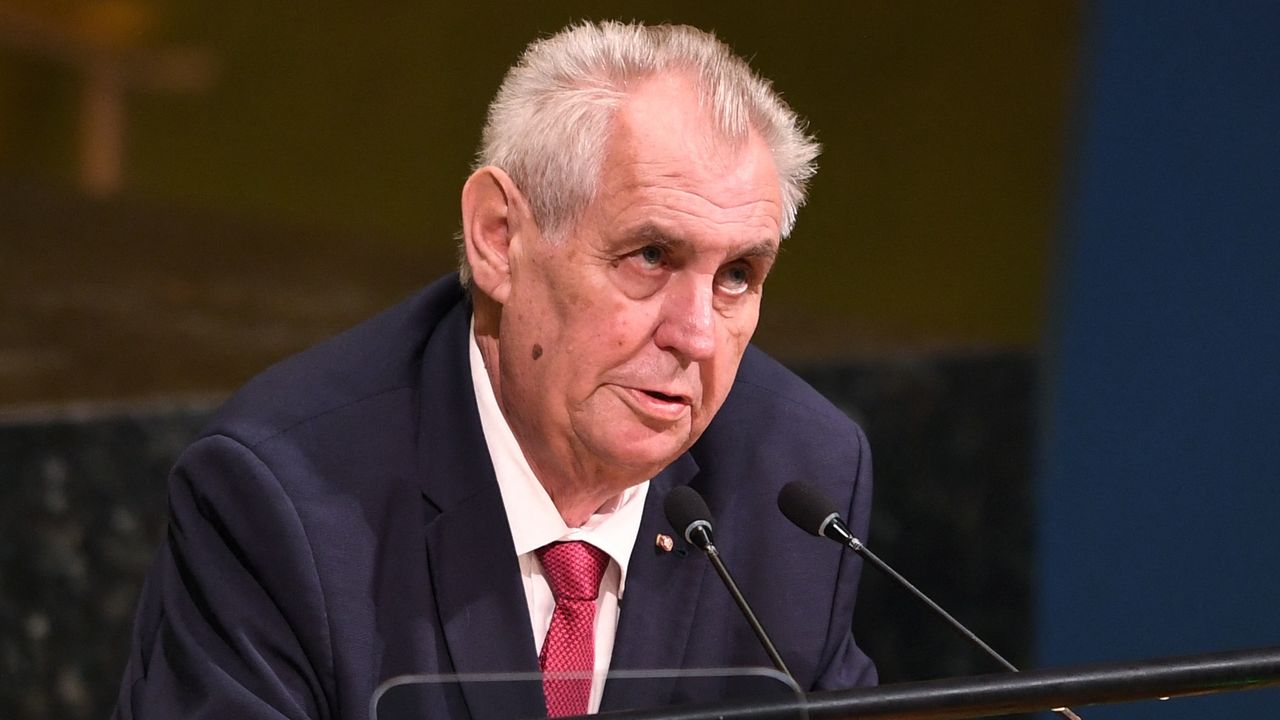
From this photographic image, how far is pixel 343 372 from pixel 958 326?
8.85ft

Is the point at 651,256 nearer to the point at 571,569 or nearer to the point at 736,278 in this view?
the point at 736,278

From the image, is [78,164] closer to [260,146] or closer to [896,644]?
[260,146]

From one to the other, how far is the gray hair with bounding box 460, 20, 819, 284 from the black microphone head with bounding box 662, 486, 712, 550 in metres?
0.29

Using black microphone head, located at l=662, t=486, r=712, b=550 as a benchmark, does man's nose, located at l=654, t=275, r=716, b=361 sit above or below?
above

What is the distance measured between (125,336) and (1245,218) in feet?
6.93

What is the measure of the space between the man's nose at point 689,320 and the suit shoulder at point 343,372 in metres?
0.33

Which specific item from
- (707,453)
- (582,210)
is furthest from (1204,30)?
(582,210)

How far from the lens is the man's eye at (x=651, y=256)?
150 cm

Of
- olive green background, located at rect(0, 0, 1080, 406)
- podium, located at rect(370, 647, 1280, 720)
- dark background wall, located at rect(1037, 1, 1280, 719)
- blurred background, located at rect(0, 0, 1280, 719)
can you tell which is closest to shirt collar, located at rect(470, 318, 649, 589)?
podium, located at rect(370, 647, 1280, 720)

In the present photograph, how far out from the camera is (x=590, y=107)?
1509 millimetres

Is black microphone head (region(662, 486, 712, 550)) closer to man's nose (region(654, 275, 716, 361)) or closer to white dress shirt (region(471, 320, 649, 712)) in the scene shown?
man's nose (region(654, 275, 716, 361))

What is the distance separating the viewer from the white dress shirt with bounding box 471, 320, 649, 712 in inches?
64.9

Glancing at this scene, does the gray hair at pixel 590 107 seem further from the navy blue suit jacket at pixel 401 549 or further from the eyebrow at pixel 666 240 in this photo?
the navy blue suit jacket at pixel 401 549

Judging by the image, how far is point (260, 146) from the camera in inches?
209
